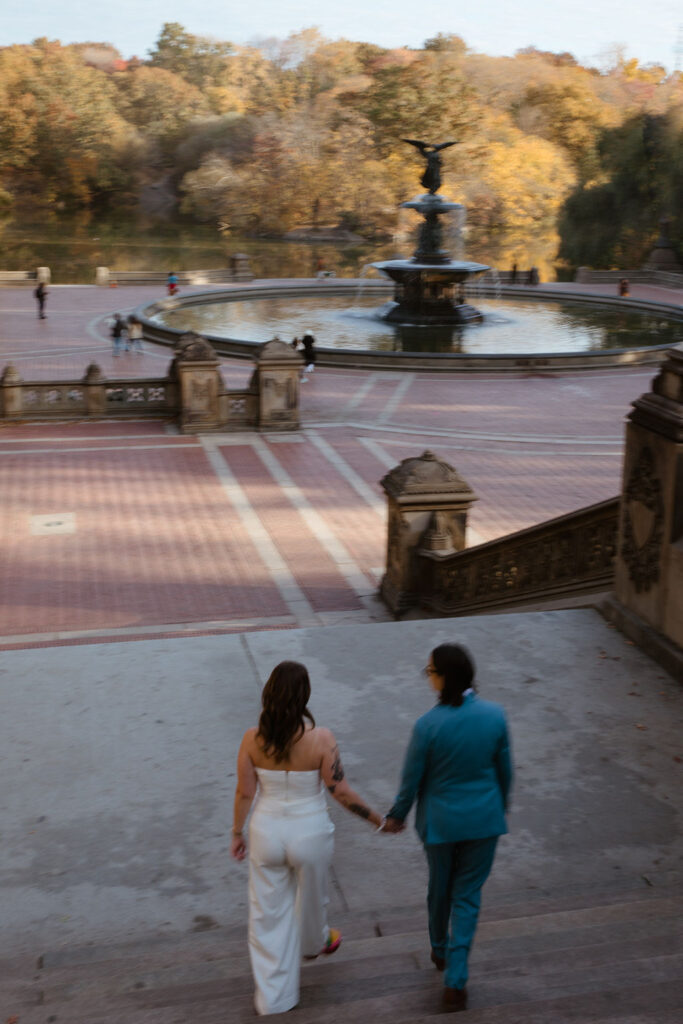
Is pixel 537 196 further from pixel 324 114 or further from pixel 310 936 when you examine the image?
pixel 310 936

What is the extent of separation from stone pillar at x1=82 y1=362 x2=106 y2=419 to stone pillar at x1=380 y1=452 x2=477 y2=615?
10.9 m

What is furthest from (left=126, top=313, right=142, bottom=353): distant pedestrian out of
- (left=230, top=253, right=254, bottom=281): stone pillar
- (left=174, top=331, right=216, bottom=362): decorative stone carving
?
(left=230, top=253, right=254, bottom=281): stone pillar

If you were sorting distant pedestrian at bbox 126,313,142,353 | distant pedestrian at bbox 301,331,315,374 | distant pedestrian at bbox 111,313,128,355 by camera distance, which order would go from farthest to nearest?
1. distant pedestrian at bbox 126,313,142,353
2. distant pedestrian at bbox 111,313,128,355
3. distant pedestrian at bbox 301,331,315,374

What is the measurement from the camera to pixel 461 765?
3734mm

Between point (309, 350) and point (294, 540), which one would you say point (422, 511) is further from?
point (309, 350)

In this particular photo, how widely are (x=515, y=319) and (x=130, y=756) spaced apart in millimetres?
31475

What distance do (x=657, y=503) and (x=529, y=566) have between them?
8.57 ft

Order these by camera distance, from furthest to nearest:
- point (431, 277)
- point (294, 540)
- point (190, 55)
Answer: point (190, 55) → point (431, 277) → point (294, 540)

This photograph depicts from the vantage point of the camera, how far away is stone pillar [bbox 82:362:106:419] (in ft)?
68.9

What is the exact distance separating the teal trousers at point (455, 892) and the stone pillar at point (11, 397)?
18.3 m

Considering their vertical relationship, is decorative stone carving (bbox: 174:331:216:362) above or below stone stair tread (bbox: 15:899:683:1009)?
above

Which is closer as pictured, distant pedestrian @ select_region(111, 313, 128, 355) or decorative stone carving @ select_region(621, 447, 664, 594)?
decorative stone carving @ select_region(621, 447, 664, 594)

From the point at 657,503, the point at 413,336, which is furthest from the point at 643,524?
the point at 413,336

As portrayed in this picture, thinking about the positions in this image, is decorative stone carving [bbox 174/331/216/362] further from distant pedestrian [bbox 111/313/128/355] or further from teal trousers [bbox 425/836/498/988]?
teal trousers [bbox 425/836/498/988]
